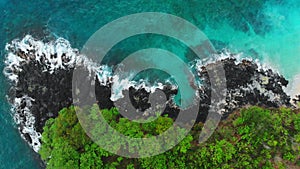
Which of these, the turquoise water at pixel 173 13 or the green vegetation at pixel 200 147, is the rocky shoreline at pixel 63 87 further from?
the green vegetation at pixel 200 147

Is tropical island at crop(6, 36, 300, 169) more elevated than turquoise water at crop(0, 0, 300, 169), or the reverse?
turquoise water at crop(0, 0, 300, 169)

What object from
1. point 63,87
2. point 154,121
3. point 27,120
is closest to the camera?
point 154,121

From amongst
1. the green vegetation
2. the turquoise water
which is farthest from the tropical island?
the turquoise water

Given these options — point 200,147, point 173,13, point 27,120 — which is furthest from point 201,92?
point 27,120

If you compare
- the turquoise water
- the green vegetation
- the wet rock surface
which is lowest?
the green vegetation

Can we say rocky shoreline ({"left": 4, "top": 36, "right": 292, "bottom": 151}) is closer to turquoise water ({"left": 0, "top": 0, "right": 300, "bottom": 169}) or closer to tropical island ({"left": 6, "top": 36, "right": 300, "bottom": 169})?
tropical island ({"left": 6, "top": 36, "right": 300, "bottom": 169})

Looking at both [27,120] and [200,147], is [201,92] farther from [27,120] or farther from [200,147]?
[27,120]
